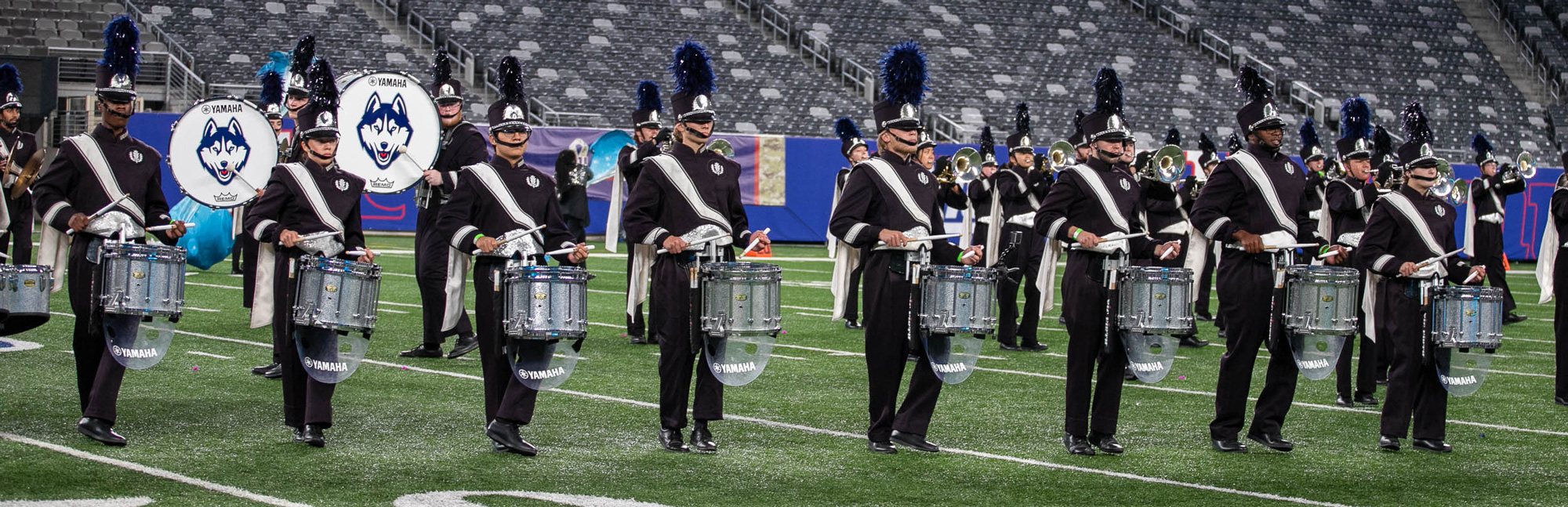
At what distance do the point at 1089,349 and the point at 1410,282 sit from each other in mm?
1622

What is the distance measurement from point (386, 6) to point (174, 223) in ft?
65.9

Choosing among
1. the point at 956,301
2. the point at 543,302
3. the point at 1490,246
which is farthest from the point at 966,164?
the point at 543,302

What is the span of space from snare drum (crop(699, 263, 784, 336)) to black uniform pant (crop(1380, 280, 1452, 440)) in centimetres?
302

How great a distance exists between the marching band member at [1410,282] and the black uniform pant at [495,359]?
12.9 ft

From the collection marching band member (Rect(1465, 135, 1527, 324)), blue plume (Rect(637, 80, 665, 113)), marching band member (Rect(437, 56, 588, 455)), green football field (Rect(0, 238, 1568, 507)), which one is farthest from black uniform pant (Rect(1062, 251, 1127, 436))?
marching band member (Rect(1465, 135, 1527, 324))

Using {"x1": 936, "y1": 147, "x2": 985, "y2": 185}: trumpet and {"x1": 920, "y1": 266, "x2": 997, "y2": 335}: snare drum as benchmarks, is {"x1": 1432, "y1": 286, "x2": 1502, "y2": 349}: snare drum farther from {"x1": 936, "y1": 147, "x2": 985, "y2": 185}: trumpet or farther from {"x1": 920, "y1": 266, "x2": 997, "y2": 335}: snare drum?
{"x1": 936, "y1": 147, "x2": 985, "y2": 185}: trumpet

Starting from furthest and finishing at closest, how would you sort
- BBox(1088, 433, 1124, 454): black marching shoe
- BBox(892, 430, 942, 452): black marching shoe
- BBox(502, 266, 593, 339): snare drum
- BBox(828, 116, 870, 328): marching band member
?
1. BBox(828, 116, 870, 328): marching band member
2. BBox(1088, 433, 1124, 454): black marching shoe
3. BBox(892, 430, 942, 452): black marching shoe
4. BBox(502, 266, 593, 339): snare drum

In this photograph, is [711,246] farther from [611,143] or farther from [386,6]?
[386,6]

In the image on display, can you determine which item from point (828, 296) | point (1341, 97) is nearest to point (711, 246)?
point (828, 296)

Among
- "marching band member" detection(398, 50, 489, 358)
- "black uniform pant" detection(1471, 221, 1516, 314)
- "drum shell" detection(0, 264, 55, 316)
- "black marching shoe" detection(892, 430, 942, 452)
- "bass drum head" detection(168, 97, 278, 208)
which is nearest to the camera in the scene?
"drum shell" detection(0, 264, 55, 316)

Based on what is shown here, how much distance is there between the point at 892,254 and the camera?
7172mm

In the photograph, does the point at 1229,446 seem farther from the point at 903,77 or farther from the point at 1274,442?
the point at 903,77

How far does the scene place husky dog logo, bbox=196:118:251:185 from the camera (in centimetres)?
838

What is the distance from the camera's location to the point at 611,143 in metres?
21.4
